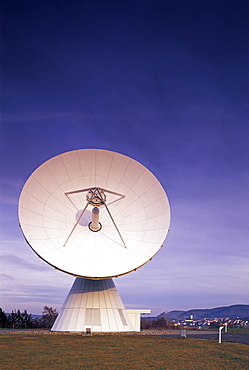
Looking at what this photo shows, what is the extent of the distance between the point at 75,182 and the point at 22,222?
5.53 meters

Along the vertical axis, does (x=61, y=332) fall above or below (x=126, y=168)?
below

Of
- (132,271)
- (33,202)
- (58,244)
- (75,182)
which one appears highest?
(75,182)

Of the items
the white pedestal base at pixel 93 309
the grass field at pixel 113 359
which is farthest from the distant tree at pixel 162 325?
the grass field at pixel 113 359

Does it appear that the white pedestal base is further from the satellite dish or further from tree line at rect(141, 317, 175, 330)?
tree line at rect(141, 317, 175, 330)

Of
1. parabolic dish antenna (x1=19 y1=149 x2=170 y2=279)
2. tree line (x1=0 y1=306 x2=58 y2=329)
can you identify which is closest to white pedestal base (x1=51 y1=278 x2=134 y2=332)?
parabolic dish antenna (x1=19 y1=149 x2=170 y2=279)

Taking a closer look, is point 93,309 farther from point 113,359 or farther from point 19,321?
point 19,321

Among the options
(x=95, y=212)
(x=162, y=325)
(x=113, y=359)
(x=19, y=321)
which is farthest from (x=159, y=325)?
(x=113, y=359)

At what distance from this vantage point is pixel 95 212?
103 feet

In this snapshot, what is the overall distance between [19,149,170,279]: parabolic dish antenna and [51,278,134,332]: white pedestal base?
4991 mm

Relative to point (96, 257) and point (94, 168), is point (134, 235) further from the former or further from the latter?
point (94, 168)

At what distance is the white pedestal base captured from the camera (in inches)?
1308

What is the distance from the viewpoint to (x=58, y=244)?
3094cm

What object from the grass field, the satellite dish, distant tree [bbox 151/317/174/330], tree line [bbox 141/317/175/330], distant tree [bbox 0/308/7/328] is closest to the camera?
the grass field

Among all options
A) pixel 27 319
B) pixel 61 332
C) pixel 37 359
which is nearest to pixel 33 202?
pixel 61 332
